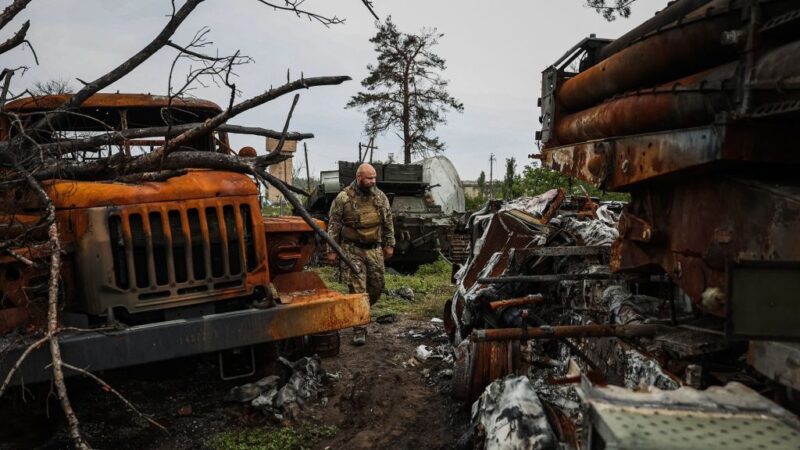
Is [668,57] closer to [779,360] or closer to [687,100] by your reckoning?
[687,100]

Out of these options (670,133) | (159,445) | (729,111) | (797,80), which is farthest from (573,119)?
(159,445)

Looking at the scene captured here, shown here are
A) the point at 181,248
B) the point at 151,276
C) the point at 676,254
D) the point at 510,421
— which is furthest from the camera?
the point at 181,248

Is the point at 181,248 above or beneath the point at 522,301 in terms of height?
above

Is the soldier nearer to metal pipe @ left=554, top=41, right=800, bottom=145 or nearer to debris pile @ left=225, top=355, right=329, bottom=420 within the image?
debris pile @ left=225, top=355, right=329, bottom=420

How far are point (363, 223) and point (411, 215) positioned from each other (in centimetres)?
607

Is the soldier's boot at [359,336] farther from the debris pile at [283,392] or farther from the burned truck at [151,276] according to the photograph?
the burned truck at [151,276]

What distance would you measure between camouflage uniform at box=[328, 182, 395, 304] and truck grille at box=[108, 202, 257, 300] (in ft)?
8.02

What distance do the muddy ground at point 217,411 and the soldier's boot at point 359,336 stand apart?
27.8 inches

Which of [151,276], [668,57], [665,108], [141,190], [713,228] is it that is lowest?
→ [151,276]

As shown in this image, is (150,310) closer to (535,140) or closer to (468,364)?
(468,364)

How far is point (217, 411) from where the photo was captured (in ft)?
13.6

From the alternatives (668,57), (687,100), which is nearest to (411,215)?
(668,57)

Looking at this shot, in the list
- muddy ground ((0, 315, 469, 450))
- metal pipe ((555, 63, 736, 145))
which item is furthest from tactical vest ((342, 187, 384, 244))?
metal pipe ((555, 63, 736, 145))

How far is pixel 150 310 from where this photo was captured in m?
3.64
